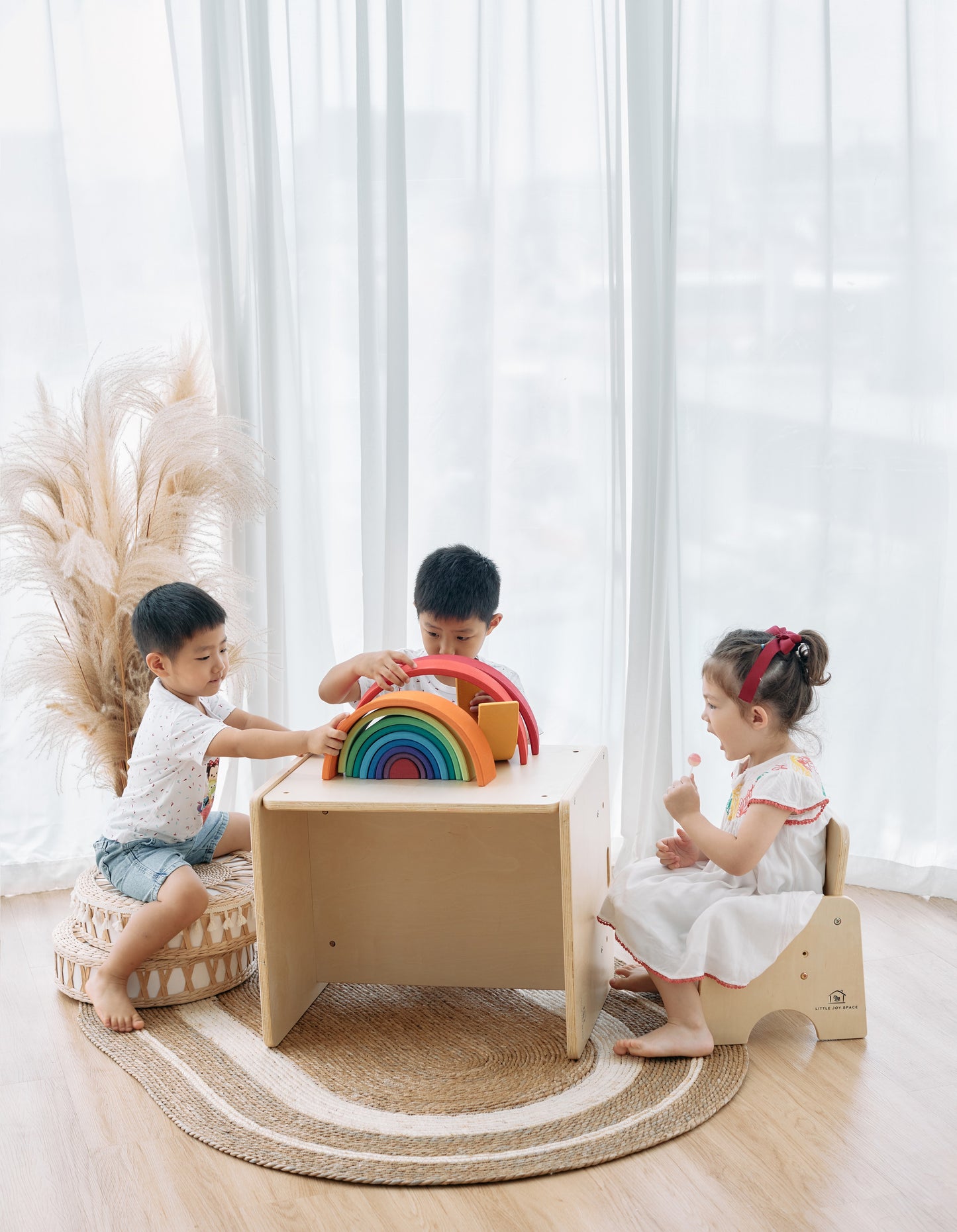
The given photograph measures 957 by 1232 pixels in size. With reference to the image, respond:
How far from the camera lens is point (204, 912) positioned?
2.26 metres

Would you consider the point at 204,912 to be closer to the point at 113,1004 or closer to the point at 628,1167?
the point at 113,1004

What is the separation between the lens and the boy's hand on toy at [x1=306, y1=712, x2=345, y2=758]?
2.07 m

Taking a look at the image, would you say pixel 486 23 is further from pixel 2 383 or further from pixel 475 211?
pixel 2 383

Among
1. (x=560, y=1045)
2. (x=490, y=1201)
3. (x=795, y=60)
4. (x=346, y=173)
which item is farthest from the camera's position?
(x=346, y=173)

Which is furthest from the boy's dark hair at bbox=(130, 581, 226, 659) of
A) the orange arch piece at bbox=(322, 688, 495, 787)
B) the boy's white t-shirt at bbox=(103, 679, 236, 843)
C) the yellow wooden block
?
the yellow wooden block

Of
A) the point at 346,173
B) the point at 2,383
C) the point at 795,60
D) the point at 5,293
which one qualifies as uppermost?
the point at 795,60

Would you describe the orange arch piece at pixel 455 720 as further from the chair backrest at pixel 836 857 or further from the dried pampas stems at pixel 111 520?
the dried pampas stems at pixel 111 520

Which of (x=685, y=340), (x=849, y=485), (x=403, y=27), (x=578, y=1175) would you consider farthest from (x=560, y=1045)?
(x=403, y=27)

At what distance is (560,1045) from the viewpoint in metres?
2.06

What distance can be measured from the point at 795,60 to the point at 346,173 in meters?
1.03

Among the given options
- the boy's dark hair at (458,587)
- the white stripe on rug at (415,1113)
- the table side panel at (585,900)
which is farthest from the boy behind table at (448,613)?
the white stripe on rug at (415,1113)

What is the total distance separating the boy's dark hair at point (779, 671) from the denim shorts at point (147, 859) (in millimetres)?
1077

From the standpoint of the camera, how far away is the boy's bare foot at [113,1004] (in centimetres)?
217

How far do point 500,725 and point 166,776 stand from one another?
69cm
